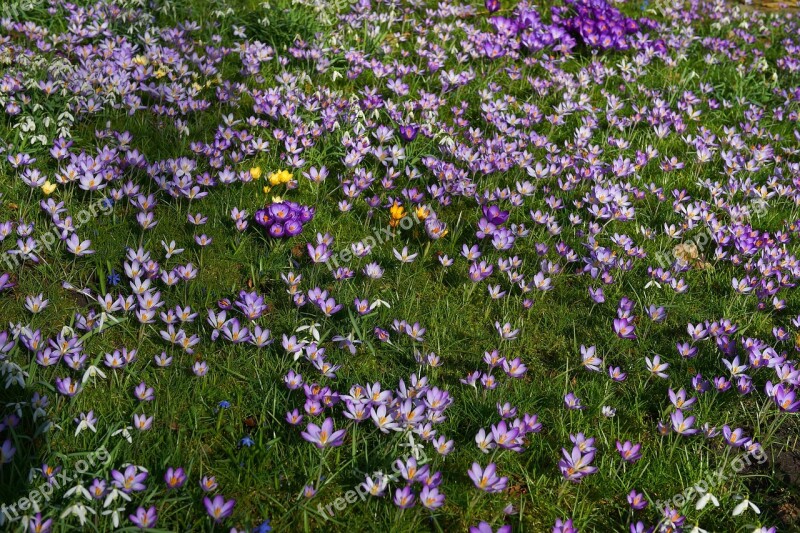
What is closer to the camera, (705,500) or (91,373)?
(705,500)

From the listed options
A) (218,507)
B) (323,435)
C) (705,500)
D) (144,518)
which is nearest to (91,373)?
(144,518)

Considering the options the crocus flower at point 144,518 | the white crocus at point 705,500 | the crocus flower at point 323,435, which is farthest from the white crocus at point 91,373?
the white crocus at point 705,500

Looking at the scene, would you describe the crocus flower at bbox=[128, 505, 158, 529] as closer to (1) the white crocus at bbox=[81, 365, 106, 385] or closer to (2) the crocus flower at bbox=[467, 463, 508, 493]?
(1) the white crocus at bbox=[81, 365, 106, 385]

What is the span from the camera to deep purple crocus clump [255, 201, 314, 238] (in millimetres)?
3814

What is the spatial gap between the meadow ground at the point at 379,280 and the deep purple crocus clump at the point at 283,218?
3cm

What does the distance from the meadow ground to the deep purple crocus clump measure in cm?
3

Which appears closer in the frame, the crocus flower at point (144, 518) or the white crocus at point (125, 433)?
the crocus flower at point (144, 518)

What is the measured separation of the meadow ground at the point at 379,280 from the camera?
8.95 feet

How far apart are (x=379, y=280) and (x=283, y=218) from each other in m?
0.60

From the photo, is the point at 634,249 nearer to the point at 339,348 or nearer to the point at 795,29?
Result: the point at 339,348

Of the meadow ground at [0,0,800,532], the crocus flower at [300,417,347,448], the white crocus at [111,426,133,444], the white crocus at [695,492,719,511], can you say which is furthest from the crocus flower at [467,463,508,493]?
the white crocus at [111,426,133,444]

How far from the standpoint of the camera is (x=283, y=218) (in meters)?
3.86

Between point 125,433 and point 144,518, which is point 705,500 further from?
point 125,433

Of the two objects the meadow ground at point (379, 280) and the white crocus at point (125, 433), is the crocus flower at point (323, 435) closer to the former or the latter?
the meadow ground at point (379, 280)
